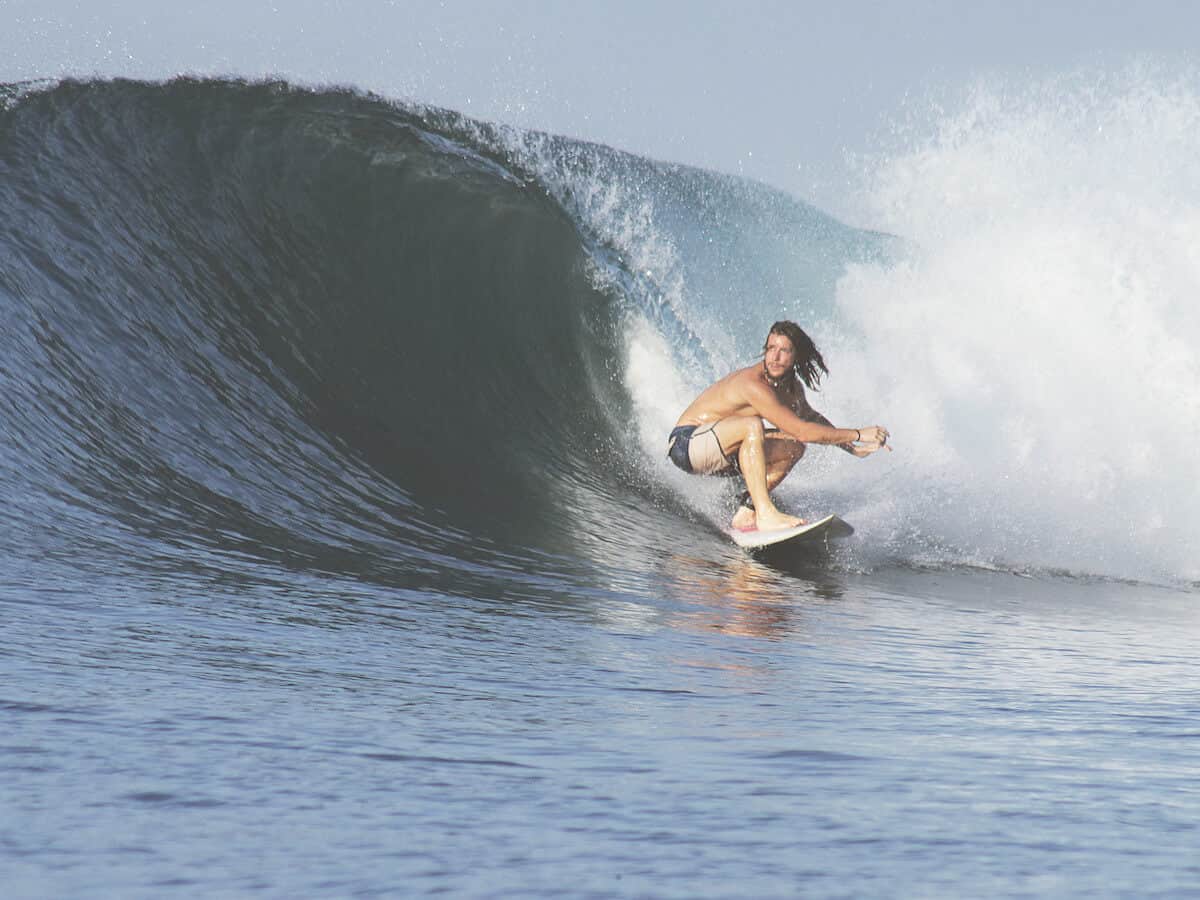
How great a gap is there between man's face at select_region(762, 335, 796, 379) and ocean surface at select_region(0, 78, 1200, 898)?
0.90 metres

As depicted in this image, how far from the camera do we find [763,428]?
260 inches

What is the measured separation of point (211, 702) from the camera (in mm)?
3121

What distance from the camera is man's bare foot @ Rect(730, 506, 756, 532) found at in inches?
261

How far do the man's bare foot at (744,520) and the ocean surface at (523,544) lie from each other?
286 mm

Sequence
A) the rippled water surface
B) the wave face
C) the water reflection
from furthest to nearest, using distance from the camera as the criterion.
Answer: the wave face, the water reflection, the rippled water surface

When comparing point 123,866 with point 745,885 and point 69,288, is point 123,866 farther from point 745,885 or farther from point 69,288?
point 69,288

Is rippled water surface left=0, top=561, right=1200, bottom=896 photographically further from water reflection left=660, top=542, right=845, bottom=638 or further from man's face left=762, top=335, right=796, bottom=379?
man's face left=762, top=335, right=796, bottom=379

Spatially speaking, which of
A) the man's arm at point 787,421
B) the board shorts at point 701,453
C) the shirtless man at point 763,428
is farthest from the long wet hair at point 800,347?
the board shorts at point 701,453

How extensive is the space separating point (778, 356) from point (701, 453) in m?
0.67

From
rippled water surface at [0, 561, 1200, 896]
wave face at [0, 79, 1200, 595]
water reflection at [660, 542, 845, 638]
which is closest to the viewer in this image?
rippled water surface at [0, 561, 1200, 896]

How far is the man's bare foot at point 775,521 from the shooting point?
6.41 meters

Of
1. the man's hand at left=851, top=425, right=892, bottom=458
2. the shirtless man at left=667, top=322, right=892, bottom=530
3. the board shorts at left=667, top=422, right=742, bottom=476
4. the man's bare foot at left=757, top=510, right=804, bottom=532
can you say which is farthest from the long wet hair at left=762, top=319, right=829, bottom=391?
the man's bare foot at left=757, top=510, right=804, bottom=532

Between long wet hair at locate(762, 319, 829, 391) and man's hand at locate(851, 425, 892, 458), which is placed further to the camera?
long wet hair at locate(762, 319, 829, 391)

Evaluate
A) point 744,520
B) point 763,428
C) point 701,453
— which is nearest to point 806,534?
point 744,520
